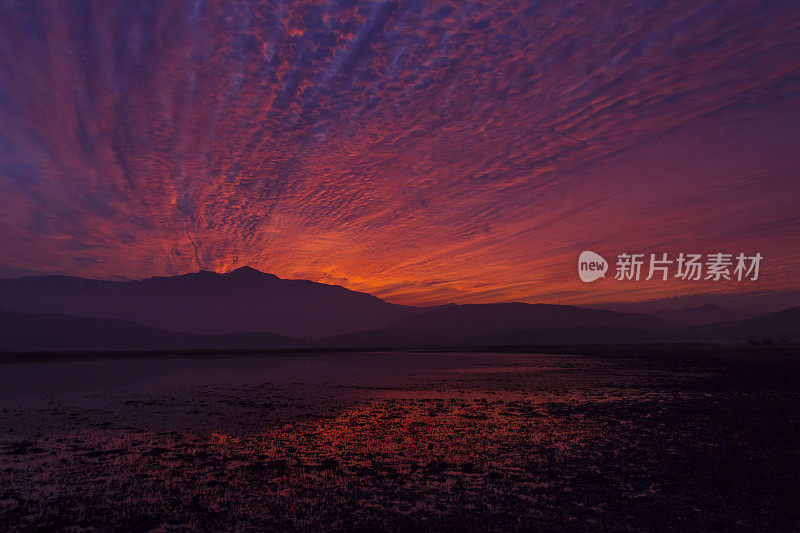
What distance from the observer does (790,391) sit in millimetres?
31594

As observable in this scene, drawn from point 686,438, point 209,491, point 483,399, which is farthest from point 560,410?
point 209,491

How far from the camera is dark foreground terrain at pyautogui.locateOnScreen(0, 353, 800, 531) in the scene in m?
10.3

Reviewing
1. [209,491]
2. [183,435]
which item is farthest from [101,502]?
[183,435]

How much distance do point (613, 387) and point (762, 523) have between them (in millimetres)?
30135

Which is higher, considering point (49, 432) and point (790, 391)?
point (790, 391)

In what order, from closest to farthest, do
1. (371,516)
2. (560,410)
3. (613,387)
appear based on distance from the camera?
(371,516) → (560,410) → (613,387)

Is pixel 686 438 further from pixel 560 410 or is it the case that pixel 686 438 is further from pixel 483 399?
pixel 483 399

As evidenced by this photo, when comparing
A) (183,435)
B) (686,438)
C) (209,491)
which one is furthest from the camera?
(183,435)

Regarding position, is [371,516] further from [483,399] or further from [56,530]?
[483,399]

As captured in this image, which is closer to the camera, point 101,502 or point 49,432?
point 101,502

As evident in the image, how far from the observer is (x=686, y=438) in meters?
18.1

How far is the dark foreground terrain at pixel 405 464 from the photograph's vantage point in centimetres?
1032

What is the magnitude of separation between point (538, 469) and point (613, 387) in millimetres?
27897

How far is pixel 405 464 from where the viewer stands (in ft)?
48.5
